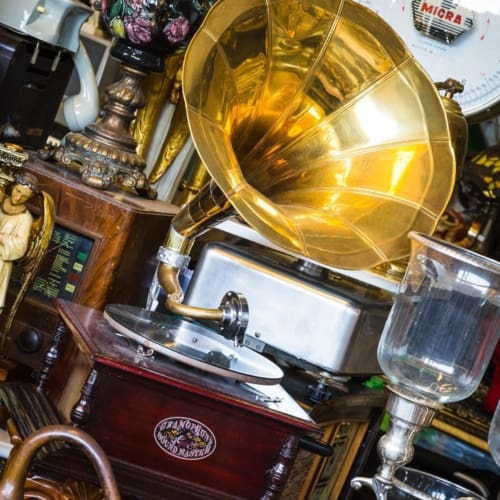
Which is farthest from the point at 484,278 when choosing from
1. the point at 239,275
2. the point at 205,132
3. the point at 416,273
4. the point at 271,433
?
the point at 239,275

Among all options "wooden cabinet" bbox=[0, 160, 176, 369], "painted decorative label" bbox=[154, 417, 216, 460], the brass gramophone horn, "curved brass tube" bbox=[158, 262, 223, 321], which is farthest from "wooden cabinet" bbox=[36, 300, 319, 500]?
"wooden cabinet" bbox=[0, 160, 176, 369]

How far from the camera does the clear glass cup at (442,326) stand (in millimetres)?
1492

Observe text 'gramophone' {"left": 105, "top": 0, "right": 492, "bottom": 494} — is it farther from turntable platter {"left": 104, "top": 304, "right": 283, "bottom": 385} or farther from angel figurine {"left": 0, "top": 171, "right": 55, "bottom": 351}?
angel figurine {"left": 0, "top": 171, "right": 55, "bottom": 351}

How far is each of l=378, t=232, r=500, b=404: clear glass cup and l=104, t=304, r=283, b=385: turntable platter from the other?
0.30m

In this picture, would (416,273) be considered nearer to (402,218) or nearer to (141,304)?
(402,218)

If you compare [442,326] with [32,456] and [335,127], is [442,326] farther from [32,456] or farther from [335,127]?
[335,127]

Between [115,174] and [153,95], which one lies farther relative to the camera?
[153,95]

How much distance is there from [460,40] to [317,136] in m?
0.79

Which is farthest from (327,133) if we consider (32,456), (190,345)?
(32,456)

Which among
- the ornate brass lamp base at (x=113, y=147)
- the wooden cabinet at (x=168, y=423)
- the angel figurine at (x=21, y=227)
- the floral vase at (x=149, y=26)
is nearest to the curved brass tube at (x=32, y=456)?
the wooden cabinet at (x=168, y=423)

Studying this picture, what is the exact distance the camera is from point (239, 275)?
93.3 inches

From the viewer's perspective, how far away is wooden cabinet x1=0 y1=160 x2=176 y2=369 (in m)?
2.23

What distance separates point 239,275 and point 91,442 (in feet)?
3.59

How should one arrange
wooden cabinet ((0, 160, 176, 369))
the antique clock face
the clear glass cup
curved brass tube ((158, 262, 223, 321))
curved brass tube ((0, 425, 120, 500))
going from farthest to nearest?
1. the antique clock face
2. wooden cabinet ((0, 160, 176, 369))
3. curved brass tube ((158, 262, 223, 321))
4. the clear glass cup
5. curved brass tube ((0, 425, 120, 500))
